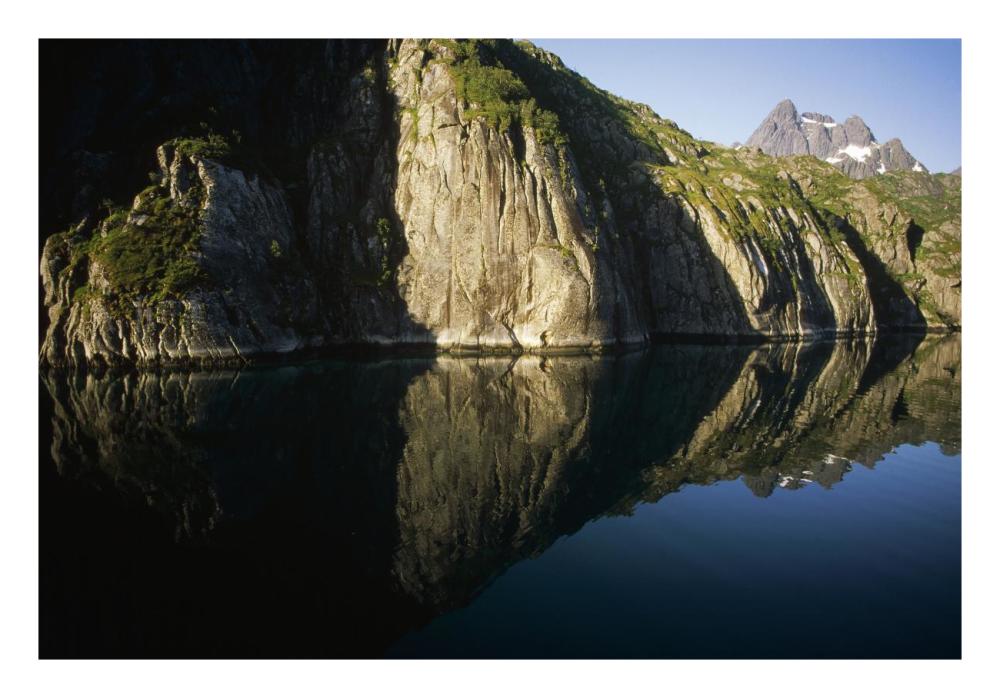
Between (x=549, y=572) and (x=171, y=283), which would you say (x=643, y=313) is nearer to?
(x=171, y=283)

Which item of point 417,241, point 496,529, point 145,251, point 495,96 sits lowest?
point 496,529

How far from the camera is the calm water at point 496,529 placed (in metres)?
11.6

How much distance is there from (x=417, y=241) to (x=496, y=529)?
182 ft

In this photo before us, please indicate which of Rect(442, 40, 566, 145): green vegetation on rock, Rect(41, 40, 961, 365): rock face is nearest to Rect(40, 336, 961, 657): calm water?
Rect(41, 40, 961, 365): rock face

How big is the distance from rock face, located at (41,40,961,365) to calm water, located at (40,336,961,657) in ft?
65.0

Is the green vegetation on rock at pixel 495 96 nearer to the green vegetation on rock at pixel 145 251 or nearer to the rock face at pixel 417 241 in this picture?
the rock face at pixel 417 241

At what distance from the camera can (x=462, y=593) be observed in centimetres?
1312

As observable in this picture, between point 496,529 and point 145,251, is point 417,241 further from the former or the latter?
point 496,529

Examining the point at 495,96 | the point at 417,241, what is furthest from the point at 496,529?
the point at 495,96

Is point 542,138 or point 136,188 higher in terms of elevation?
point 542,138

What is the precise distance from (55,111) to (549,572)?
7061cm

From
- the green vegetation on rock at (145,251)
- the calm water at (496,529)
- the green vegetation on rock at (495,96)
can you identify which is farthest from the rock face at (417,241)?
the calm water at (496,529)

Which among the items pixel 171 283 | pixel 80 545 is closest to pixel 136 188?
pixel 171 283

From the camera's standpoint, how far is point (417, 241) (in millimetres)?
67625
